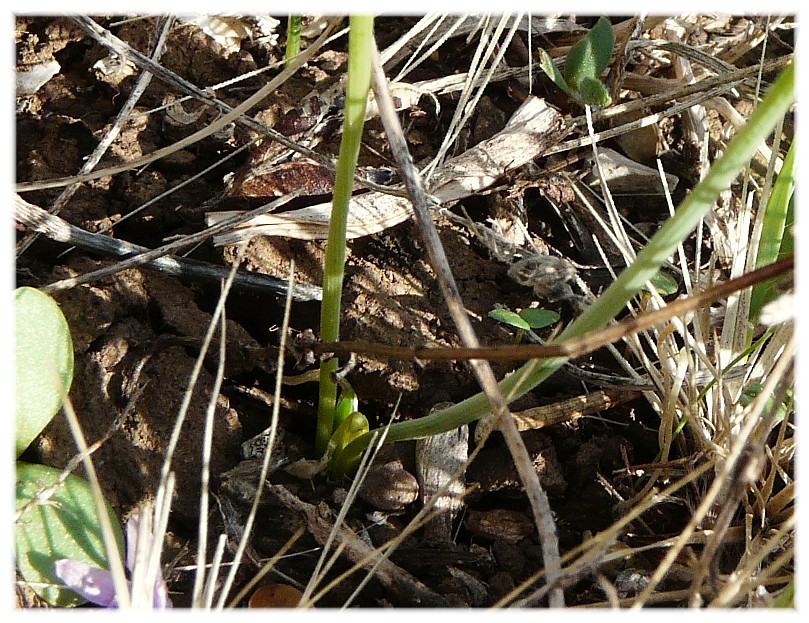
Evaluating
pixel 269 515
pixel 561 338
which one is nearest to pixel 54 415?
pixel 269 515

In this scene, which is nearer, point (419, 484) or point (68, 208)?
point (419, 484)

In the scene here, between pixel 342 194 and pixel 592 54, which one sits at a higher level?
pixel 592 54

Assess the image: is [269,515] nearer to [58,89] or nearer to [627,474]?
[627,474]

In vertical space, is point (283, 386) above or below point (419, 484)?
above

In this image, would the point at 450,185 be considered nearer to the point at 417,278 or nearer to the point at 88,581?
the point at 417,278

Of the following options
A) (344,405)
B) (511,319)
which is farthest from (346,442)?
(511,319)

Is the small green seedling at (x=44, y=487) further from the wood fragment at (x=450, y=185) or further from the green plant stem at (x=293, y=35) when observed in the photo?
the green plant stem at (x=293, y=35)

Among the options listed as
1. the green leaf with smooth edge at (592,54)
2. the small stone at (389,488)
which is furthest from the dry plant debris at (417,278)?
the green leaf with smooth edge at (592,54)
